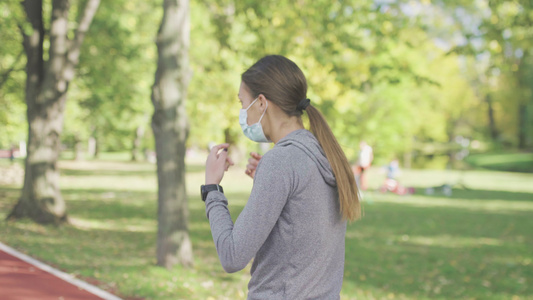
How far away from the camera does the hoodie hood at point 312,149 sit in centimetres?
206

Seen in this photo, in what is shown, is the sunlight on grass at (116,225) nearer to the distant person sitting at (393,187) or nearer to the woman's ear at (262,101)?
the woman's ear at (262,101)

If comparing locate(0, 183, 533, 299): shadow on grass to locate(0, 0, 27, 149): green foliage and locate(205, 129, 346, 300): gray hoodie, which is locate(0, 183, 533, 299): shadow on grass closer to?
locate(0, 0, 27, 149): green foliage

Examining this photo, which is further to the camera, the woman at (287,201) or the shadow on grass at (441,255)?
the shadow on grass at (441,255)

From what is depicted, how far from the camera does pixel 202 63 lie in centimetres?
2903

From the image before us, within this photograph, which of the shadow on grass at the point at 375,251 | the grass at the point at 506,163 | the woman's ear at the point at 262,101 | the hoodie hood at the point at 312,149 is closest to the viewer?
the hoodie hood at the point at 312,149

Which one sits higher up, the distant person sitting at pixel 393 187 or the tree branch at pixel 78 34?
the tree branch at pixel 78 34

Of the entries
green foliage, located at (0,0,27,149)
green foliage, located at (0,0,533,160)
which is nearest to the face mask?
green foliage, located at (0,0,533,160)

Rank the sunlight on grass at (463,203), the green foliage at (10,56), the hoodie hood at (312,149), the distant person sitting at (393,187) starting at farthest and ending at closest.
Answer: the distant person sitting at (393,187)
the sunlight on grass at (463,203)
the green foliage at (10,56)
the hoodie hood at (312,149)

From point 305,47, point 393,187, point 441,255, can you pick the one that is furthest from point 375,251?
point 393,187

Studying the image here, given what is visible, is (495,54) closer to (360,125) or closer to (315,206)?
(315,206)

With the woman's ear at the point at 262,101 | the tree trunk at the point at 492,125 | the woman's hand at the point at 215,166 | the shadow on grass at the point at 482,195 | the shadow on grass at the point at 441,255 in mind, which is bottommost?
the shadow on grass at the point at 441,255

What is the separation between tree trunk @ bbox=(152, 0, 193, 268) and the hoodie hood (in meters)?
6.32

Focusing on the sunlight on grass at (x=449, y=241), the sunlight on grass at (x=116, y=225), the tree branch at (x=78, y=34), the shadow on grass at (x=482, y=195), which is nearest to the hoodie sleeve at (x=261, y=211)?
the sunlight on grass at (x=449, y=241)

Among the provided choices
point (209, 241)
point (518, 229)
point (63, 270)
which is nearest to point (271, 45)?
point (209, 241)
